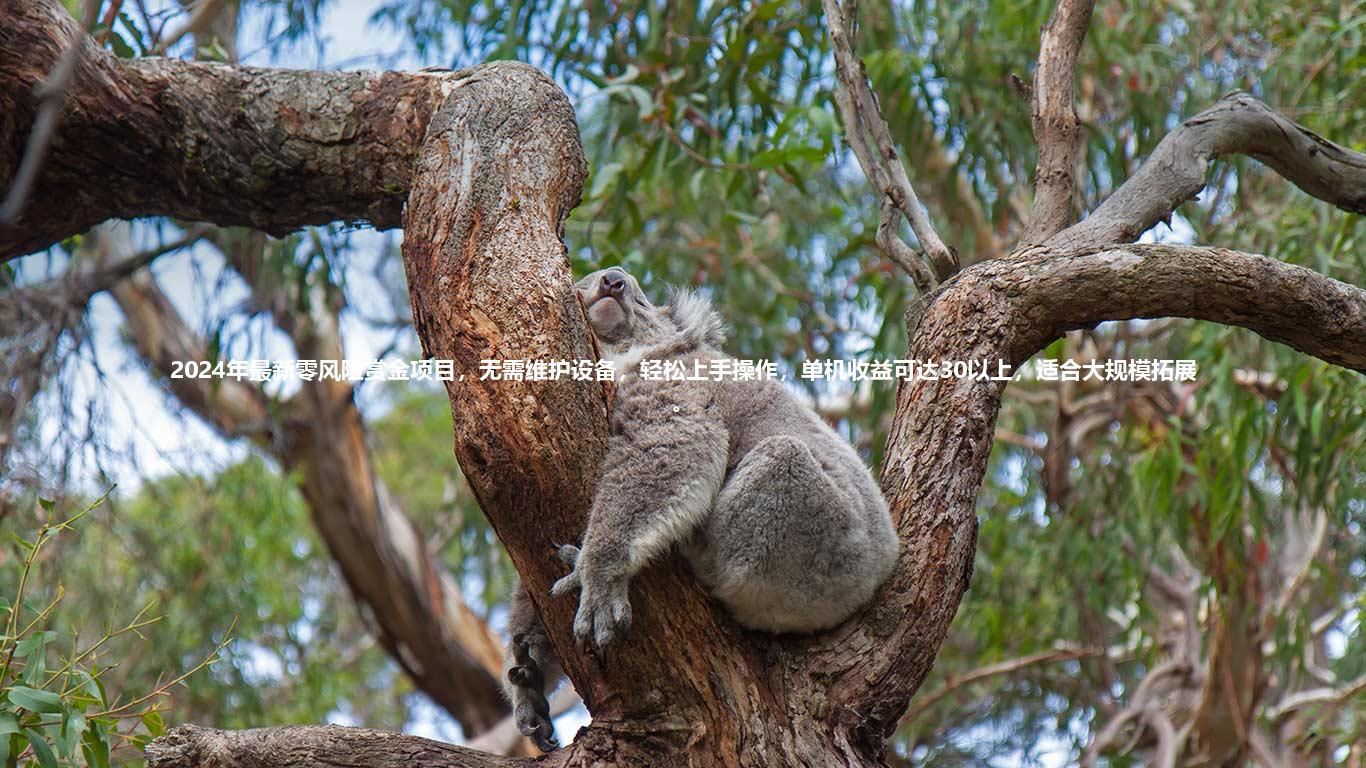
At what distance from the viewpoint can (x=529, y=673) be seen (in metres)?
2.50

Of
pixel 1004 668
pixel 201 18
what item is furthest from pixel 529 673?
pixel 201 18

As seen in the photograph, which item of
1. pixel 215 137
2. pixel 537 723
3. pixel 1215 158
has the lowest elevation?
pixel 537 723

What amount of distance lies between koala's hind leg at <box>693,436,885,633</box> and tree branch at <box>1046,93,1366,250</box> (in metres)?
0.78

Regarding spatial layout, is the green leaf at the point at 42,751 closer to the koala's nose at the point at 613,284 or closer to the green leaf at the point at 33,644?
the green leaf at the point at 33,644

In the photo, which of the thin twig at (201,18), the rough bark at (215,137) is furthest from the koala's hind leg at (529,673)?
the thin twig at (201,18)

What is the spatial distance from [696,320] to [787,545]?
0.86 m

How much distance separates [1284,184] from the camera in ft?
17.7

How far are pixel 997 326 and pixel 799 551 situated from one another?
1.88 feet

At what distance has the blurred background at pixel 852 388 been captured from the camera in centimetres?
434

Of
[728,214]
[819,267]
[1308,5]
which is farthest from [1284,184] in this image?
[728,214]

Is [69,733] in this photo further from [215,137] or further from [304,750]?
[215,137]

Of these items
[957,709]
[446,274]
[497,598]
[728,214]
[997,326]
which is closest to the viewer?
[446,274]

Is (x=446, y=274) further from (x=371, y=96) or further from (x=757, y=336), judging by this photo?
(x=757, y=336)

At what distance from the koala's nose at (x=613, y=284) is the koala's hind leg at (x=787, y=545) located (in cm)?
63
